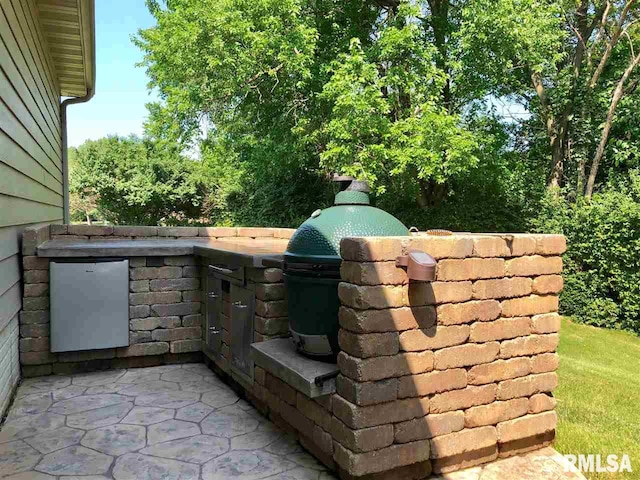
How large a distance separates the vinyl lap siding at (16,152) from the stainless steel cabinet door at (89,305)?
296 mm

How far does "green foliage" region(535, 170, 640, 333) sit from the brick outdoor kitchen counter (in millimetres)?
5550

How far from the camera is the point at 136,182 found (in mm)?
15359

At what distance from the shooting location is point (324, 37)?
9.95 m

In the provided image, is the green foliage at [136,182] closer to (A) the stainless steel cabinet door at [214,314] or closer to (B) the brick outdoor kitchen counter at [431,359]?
(A) the stainless steel cabinet door at [214,314]

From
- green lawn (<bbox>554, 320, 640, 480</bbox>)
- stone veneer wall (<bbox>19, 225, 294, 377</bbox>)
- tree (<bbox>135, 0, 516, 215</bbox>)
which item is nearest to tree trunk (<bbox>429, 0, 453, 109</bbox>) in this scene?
tree (<bbox>135, 0, 516, 215</bbox>)

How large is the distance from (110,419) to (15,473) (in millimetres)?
757

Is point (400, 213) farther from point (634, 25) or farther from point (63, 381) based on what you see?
point (63, 381)

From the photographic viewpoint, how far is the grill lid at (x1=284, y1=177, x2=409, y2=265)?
2580mm

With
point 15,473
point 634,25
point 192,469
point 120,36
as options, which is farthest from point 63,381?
point 120,36

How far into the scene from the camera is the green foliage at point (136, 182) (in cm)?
1536

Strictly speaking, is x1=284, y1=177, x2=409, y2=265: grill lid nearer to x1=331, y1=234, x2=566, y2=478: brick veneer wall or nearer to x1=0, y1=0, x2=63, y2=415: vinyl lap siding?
x1=331, y1=234, x2=566, y2=478: brick veneer wall

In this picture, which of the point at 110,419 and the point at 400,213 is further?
the point at 400,213

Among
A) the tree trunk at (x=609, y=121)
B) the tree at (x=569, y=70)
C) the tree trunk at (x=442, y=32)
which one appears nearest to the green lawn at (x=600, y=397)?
the tree trunk at (x=609, y=121)

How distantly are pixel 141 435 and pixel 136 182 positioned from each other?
44.8 ft
